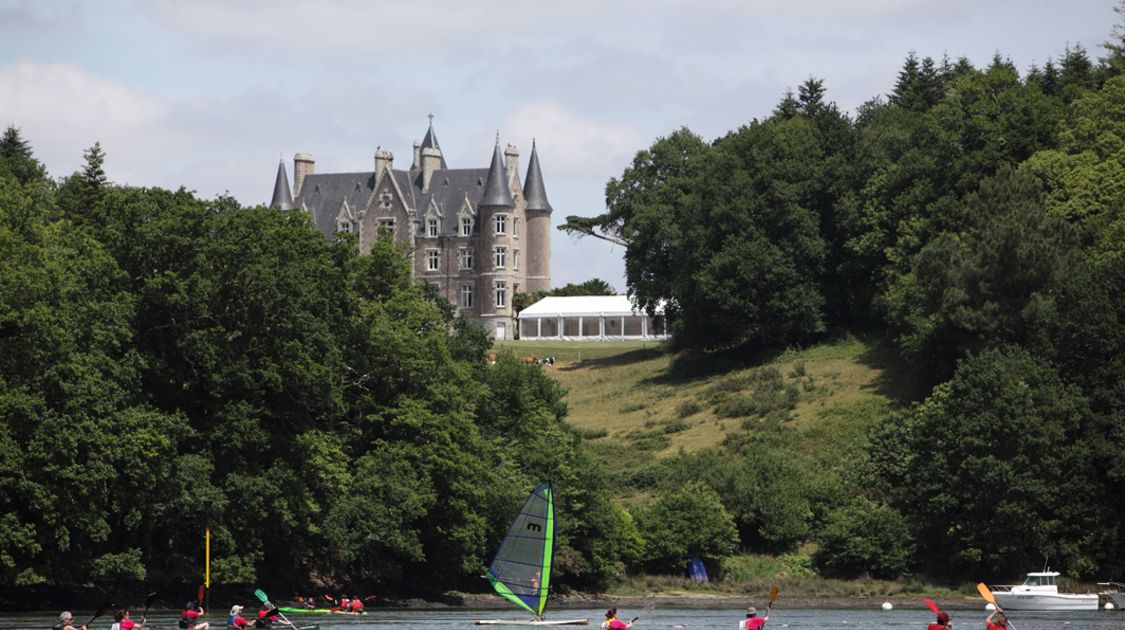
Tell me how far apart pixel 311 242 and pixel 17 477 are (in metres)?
17.3

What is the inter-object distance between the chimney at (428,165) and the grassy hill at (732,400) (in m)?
63.6

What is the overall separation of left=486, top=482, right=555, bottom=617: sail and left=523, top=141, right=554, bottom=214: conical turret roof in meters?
130

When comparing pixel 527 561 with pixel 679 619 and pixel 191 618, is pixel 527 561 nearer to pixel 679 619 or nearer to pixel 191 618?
pixel 679 619

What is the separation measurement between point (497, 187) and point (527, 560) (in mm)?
125998

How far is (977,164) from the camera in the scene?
337 ft

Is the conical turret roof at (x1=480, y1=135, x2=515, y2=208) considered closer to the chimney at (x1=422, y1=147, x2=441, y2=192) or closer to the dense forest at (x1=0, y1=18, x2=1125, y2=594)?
the chimney at (x1=422, y1=147, x2=441, y2=192)

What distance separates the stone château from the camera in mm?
182125

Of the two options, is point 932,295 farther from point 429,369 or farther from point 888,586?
point 429,369

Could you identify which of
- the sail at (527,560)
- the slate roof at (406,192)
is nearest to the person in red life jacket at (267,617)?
the sail at (527,560)

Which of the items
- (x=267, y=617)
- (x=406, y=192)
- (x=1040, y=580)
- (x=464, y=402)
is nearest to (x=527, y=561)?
(x=267, y=617)

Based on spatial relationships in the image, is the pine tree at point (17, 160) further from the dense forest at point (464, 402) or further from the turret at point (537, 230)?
the turret at point (537, 230)

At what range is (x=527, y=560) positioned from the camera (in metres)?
58.0

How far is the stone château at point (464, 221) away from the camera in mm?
182125

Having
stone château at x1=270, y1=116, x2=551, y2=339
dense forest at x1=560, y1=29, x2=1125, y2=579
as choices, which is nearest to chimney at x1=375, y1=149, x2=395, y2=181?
stone château at x1=270, y1=116, x2=551, y2=339
